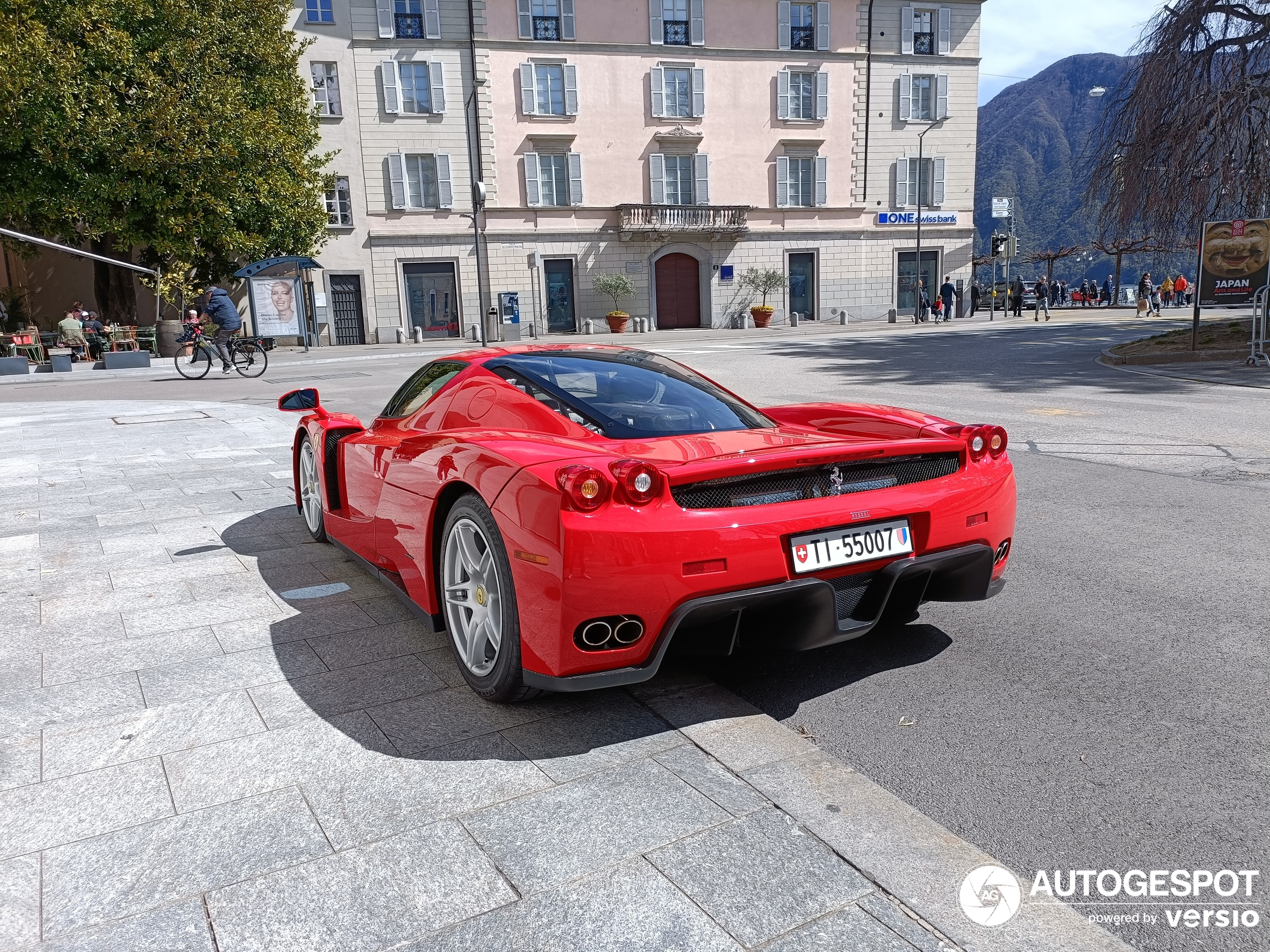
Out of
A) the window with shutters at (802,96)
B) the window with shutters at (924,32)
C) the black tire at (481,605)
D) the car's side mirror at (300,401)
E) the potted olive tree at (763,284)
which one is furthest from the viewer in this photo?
the window with shutters at (924,32)

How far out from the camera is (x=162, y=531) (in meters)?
5.71

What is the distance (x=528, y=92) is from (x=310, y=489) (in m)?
33.7

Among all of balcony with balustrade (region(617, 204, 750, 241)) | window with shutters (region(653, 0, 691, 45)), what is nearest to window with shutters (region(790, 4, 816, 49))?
window with shutters (region(653, 0, 691, 45))

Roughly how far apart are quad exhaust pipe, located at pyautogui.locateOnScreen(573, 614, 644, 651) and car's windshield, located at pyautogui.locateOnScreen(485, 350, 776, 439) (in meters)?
0.79

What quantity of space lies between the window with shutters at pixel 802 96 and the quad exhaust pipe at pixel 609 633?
129ft

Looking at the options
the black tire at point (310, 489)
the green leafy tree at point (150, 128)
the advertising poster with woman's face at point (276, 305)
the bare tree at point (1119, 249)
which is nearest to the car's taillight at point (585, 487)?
the black tire at point (310, 489)

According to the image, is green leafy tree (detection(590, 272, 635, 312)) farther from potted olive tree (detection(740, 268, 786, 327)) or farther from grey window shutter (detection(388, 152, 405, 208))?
grey window shutter (detection(388, 152, 405, 208))

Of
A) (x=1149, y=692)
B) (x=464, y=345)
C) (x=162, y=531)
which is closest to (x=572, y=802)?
(x=1149, y=692)

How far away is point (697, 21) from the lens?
36.7 m

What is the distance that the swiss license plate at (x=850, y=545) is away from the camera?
2.86m

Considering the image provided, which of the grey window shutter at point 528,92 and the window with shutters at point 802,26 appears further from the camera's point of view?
the window with shutters at point 802,26

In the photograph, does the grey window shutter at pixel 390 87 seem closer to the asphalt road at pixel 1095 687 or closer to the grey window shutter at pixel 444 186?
the grey window shutter at pixel 444 186

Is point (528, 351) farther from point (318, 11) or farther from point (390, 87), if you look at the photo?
point (318, 11)

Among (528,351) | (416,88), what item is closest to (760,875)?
(528,351)
